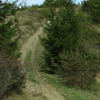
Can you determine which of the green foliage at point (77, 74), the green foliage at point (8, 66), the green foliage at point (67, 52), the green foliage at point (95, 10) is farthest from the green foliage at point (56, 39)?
the green foliage at point (95, 10)

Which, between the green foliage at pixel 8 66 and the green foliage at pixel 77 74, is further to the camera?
the green foliage at pixel 77 74

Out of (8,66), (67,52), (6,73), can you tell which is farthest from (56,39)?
(6,73)

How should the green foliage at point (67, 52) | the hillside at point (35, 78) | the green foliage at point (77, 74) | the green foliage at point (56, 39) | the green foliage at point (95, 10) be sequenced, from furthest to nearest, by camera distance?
the green foliage at point (95, 10) → the green foliage at point (56, 39) → the green foliage at point (67, 52) → the green foliage at point (77, 74) → the hillside at point (35, 78)

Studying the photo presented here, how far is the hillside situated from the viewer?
7.93 meters

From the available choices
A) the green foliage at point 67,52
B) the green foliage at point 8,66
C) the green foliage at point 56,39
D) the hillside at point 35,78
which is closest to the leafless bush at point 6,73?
the green foliage at point 8,66

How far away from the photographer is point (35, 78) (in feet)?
37.0

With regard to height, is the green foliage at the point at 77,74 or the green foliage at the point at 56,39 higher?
the green foliage at the point at 56,39

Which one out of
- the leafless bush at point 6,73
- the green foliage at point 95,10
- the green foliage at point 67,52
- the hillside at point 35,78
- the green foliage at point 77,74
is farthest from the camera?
the green foliage at point 95,10

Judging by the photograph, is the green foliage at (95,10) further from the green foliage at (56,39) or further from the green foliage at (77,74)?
the green foliage at (77,74)

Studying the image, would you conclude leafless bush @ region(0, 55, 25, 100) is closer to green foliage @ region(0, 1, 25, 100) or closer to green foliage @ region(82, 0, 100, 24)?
green foliage @ region(0, 1, 25, 100)

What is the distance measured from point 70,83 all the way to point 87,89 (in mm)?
1081

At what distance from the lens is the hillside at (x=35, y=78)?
312 inches

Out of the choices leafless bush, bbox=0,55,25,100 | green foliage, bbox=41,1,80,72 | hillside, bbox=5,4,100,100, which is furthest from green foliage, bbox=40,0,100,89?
leafless bush, bbox=0,55,25,100

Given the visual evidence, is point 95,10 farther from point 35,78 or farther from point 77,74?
point 35,78
